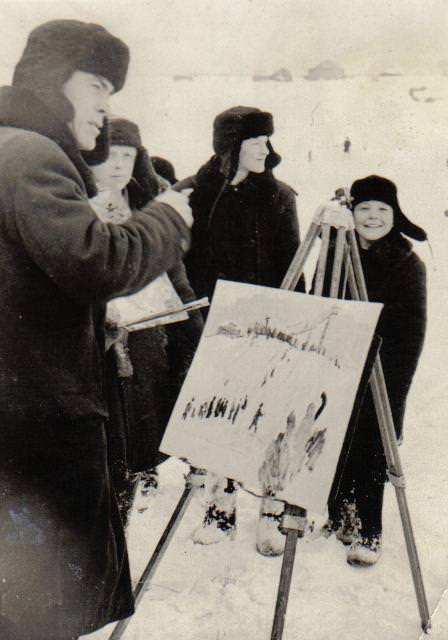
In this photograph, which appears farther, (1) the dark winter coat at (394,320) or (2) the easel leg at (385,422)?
(1) the dark winter coat at (394,320)

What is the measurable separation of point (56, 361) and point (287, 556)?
61 centimetres

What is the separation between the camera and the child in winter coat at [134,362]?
1691 mm

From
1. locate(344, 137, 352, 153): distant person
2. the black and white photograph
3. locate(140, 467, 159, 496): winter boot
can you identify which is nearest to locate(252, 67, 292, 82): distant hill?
the black and white photograph

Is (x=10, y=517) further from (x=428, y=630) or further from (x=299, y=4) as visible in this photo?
(x=299, y=4)

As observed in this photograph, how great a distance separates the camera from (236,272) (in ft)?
5.94

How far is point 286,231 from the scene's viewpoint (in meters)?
1.80

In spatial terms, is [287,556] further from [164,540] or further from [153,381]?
[153,381]

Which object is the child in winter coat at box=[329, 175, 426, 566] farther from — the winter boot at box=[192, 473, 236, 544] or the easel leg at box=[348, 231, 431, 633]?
the winter boot at box=[192, 473, 236, 544]

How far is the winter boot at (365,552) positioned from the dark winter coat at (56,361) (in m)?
0.85

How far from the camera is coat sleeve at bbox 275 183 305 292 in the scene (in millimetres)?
1791

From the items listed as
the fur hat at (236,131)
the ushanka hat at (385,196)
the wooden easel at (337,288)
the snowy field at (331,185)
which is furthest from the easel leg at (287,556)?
the fur hat at (236,131)

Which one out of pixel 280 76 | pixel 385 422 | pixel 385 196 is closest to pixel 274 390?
pixel 385 422

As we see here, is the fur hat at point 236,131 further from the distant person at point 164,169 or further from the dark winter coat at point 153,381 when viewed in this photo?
the dark winter coat at point 153,381

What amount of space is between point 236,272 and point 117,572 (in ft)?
2.82
